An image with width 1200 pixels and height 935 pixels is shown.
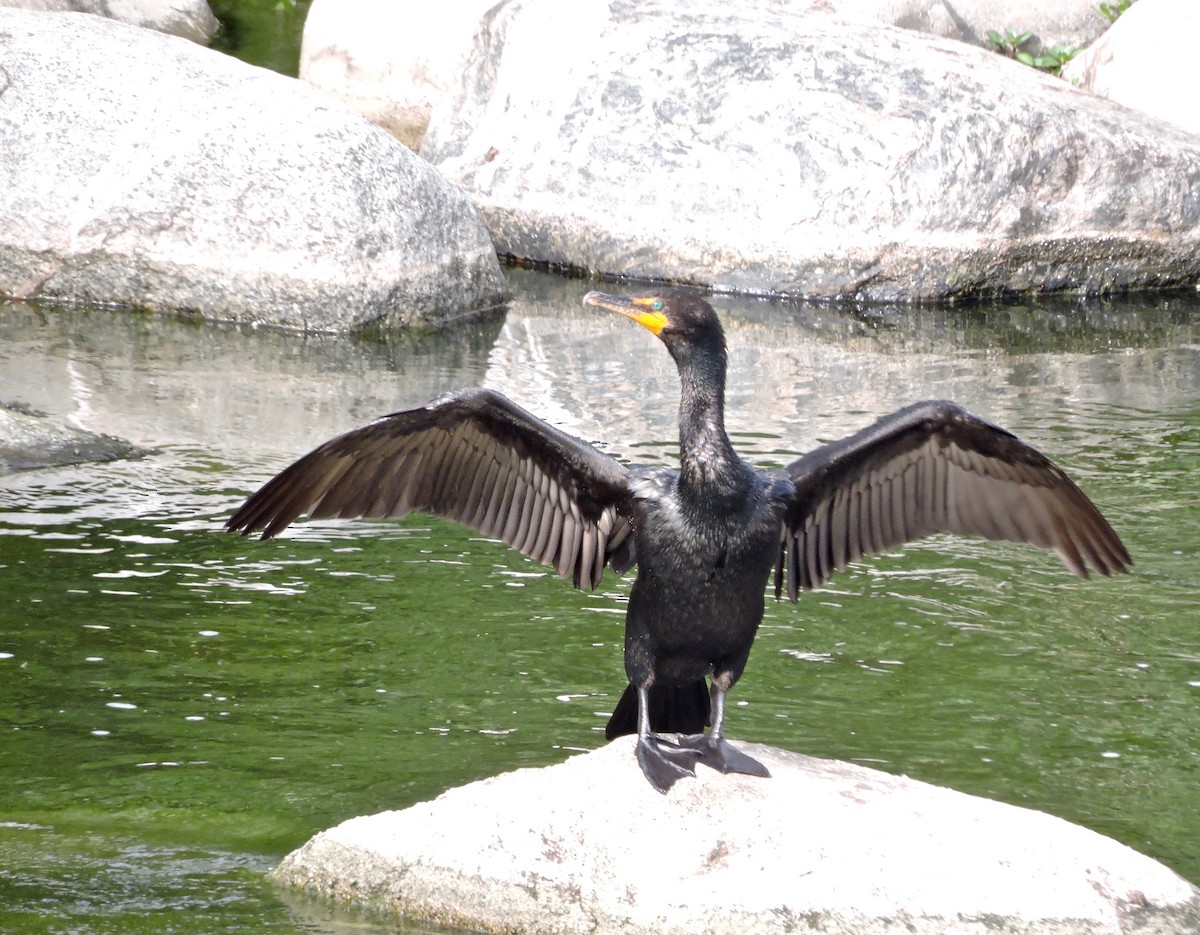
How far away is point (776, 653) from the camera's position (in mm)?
5441

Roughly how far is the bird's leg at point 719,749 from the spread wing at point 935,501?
464mm

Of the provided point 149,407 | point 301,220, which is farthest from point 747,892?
point 301,220

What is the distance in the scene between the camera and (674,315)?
4.23m

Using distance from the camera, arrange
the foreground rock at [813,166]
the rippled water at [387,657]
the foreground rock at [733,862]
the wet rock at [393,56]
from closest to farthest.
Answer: the foreground rock at [733,862] → the rippled water at [387,657] → the foreground rock at [813,166] → the wet rock at [393,56]

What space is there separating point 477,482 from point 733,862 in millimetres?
1294

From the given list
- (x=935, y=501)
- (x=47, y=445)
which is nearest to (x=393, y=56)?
(x=47, y=445)

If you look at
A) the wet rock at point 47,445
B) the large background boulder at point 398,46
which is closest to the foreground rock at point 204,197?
the wet rock at point 47,445

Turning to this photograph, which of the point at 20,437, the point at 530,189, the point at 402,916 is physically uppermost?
the point at 530,189

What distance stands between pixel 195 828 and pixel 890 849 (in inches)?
69.2

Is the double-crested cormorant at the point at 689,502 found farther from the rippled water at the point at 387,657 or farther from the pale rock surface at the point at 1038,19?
the pale rock surface at the point at 1038,19

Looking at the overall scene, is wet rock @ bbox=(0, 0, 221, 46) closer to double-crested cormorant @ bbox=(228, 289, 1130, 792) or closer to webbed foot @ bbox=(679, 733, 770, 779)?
double-crested cormorant @ bbox=(228, 289, 1130, 792)

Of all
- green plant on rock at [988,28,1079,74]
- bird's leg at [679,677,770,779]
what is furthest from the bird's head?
green plant on rock at [988,28,1079,74]

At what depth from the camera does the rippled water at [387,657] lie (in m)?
4.33

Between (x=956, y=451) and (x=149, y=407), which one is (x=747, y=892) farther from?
(x=149, y=407)
